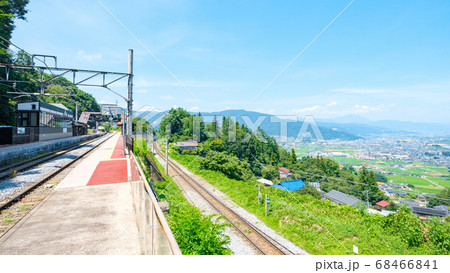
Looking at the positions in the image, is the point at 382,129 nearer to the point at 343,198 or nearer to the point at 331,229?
the point at 343,198

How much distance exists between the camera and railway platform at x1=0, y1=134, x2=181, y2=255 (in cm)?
328

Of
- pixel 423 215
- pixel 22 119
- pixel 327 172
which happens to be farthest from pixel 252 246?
pixel 327 172

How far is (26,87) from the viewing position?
25547mm

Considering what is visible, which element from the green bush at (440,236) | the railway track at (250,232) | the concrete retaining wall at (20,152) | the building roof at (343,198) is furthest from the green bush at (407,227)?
the building roof at (343,198)

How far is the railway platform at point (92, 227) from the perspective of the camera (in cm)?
328

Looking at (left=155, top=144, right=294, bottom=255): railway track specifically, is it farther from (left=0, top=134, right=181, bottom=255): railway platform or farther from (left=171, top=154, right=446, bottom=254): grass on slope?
(left=0, top=134, right=181, bottom=255): railway platform

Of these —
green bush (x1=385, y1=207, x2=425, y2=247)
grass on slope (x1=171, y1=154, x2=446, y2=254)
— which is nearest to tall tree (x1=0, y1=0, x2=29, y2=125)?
grass on slope (x1=171, y1=154, x2=446, y2=254)

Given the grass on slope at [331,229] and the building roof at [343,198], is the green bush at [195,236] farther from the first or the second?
the building roof at [343,198]

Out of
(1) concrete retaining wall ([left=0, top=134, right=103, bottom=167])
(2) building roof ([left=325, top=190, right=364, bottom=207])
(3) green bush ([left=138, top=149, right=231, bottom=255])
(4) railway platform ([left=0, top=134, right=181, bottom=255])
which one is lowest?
A: (2) building roof ([left=325, top=190, right=364, bottom=207])

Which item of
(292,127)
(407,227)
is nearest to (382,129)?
(292,127)

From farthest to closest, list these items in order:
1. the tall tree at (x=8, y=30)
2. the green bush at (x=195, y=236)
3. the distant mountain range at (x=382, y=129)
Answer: the distant mountain range at (x=382, y=129) < the tall tree at (x=8, y=30) < the green bush at (x=195, y=236)

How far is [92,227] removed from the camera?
13.5 ft
